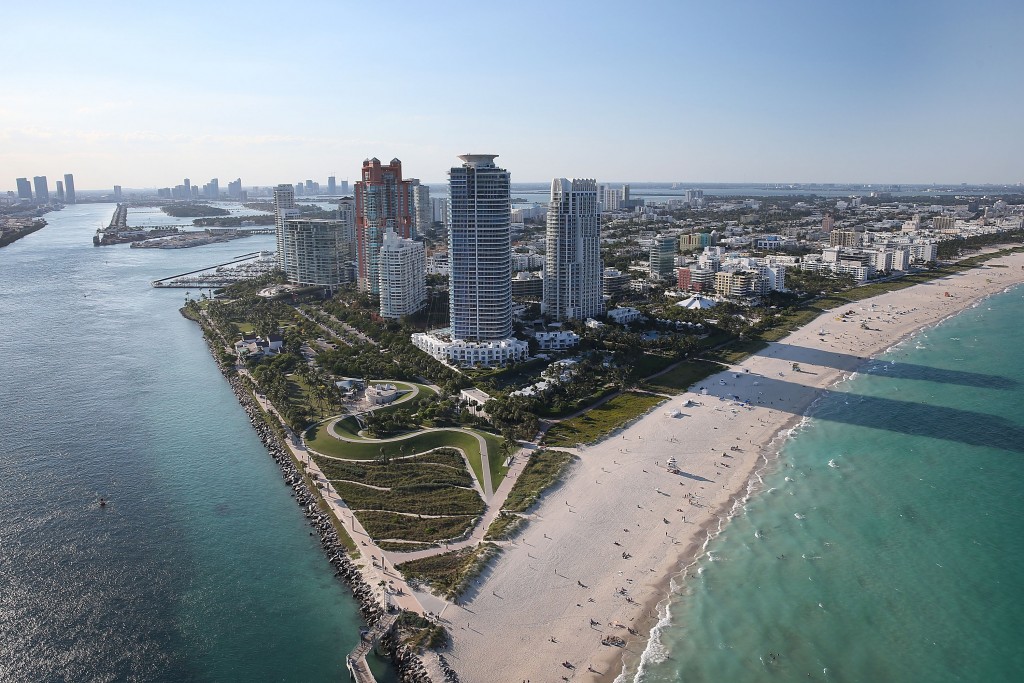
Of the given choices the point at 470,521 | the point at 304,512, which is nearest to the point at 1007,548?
the point at 470,521

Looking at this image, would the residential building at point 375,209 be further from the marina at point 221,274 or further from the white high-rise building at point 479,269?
the marina at point 221,274

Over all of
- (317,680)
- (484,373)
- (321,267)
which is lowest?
(317,680)

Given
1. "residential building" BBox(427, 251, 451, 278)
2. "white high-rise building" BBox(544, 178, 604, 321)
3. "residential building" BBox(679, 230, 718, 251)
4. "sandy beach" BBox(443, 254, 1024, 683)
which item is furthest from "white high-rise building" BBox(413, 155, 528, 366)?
"residential building" BBox(679, 230, 718, 251)

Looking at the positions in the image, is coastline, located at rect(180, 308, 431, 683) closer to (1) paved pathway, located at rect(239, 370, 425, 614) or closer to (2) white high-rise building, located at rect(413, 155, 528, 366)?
(1) paved pathway, located at rect(239, 370, 425, 614)

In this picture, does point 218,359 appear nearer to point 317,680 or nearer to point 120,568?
point 120,568

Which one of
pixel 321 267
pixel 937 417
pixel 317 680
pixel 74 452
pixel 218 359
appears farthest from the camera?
pixel 321 267

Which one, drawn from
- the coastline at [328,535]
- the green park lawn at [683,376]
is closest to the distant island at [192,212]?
the coastline at [328,535]

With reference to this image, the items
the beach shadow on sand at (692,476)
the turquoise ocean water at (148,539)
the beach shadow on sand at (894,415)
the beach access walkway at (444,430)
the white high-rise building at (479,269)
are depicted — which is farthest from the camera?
the white high-rise building at (479,269)
